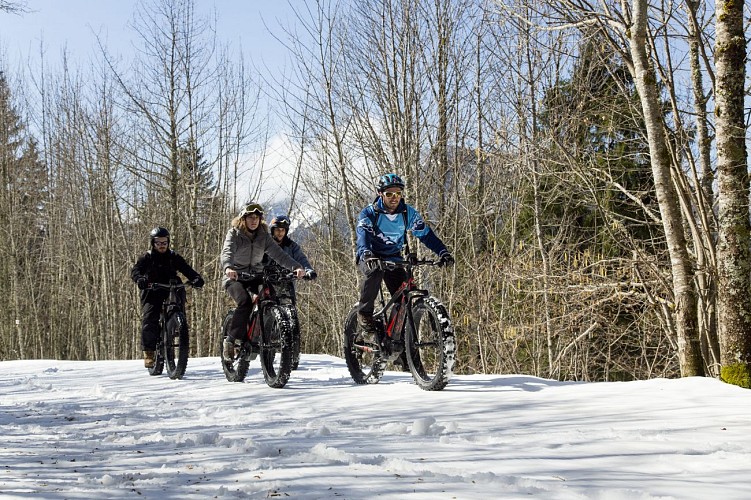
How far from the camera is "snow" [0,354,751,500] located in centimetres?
333

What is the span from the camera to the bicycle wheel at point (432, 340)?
6.26 metres

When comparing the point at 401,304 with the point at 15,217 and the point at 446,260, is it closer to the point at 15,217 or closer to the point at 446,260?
the point at 446,260

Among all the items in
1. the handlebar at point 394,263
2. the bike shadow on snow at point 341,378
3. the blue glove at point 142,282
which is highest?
the blue glove at point 142,282

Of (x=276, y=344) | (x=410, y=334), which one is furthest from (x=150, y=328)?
(x=410, y=334)

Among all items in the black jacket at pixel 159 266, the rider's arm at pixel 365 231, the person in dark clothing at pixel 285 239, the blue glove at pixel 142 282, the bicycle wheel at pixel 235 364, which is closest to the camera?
the rider's arm at pixel 365 231

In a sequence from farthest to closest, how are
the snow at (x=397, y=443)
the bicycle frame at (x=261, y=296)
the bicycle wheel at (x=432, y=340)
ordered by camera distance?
the bicycle frame at (x=261, y=296)
the bicycle wheel at (x=432, y=340)
the snow at (x=397, y=443)

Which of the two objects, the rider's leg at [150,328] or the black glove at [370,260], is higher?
the black glove at [370,260]

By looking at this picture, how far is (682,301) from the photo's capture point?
22.6ft

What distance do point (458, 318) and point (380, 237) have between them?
827 cm

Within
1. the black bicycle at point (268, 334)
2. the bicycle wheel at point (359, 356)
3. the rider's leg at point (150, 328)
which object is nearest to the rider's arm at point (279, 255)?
the black bicycle at point (268, 334)

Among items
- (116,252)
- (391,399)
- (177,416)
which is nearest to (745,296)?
(391,399)

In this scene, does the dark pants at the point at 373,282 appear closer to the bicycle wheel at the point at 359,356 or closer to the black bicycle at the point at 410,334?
the black bicycle at the point at 410,334

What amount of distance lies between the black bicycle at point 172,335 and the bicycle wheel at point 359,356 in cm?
298

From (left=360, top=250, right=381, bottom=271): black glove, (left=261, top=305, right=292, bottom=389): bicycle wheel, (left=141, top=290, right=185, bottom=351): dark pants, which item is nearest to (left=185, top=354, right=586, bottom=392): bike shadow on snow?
(left=261, top=305, right=292, bottom=389): bicycle wheel
